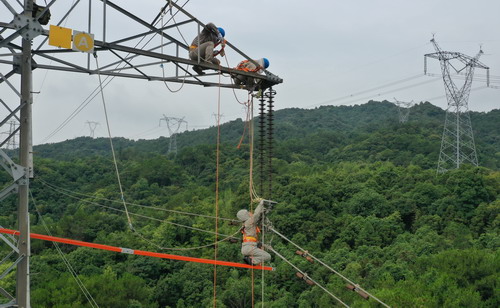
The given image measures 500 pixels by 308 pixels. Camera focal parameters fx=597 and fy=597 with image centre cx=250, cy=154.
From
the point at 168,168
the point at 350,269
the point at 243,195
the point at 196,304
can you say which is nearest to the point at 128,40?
the point at 350,269

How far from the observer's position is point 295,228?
42.7 metres

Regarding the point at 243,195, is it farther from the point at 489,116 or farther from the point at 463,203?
the point at 489,116

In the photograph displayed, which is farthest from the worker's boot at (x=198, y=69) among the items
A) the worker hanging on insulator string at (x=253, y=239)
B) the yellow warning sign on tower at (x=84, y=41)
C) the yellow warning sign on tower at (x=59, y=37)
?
the worker hanging on insulator string at (x=253, y=239)

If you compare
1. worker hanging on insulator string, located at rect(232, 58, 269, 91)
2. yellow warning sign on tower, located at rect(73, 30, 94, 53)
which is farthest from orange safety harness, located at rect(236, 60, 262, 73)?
yellow warning sign on tower, located at rect(73, 30, 94, 53)

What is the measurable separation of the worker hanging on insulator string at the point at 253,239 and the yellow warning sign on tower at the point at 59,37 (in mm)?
4922

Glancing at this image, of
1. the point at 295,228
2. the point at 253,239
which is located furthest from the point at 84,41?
the point at 295,228

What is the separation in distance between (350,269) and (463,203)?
13109 millimetres

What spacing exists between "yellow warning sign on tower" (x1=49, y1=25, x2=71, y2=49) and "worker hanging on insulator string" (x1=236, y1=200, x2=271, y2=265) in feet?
16.1

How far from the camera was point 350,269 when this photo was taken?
1315 inches

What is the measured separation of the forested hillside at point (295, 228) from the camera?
30.5 meters

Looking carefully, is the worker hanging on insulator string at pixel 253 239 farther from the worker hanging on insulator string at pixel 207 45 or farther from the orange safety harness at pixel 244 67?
the worker hanging on insulator string at pixel 207 45

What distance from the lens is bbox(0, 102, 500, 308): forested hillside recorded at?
100 feet

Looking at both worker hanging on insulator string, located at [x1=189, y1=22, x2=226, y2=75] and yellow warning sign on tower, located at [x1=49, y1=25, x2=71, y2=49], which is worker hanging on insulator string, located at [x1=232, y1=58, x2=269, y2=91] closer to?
worker hanging on insulator string, located at [x1=189, y1=22, x2=226, y2=75]

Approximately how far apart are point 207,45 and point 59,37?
10.2 feet
